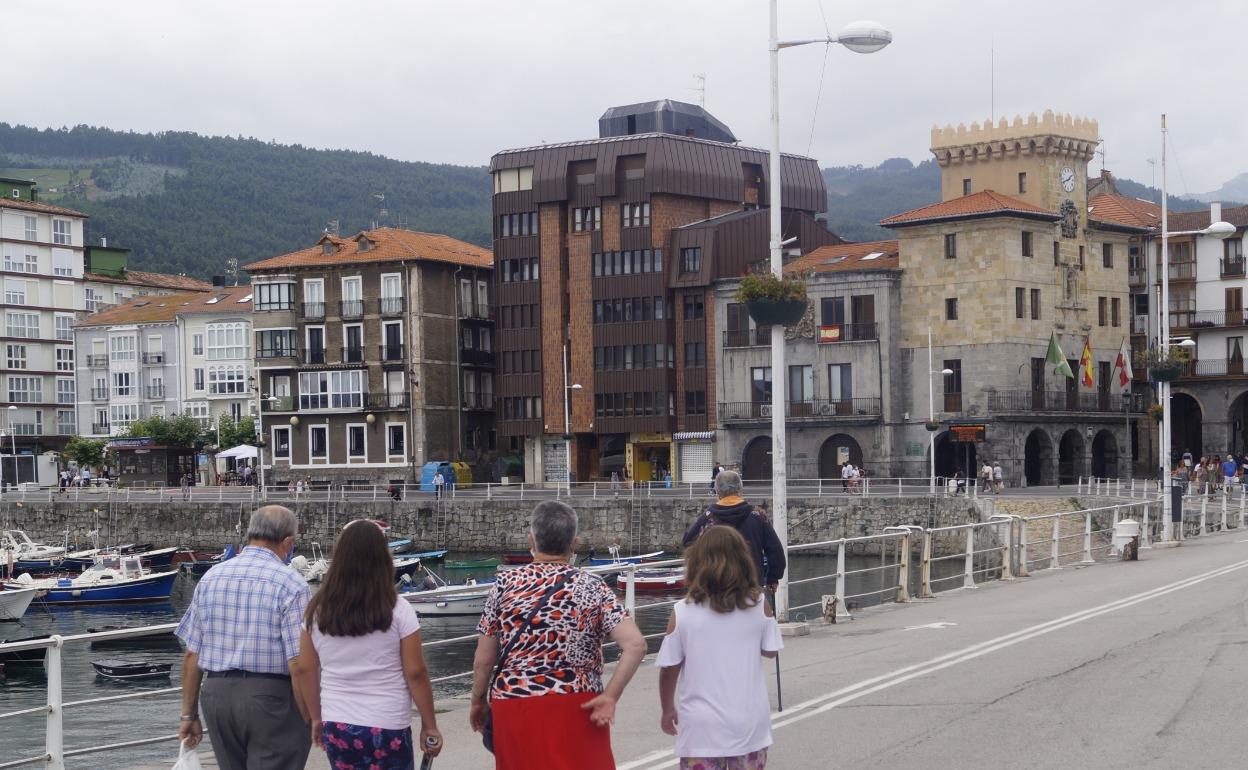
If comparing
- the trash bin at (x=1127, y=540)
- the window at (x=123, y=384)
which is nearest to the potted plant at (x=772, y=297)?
the trash bin at (x=1127, y=540)

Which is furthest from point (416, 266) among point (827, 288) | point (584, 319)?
point (827, 288)

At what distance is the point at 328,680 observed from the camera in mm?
7746

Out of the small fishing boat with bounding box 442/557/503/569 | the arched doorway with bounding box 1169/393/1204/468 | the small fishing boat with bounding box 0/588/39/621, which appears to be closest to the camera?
the small fishing boat with bounding box 0/588/39/621

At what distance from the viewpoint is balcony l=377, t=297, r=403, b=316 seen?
3332 inches

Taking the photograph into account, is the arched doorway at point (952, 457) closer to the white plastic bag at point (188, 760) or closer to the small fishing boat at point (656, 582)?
the small fishing boat at point (656, 582)

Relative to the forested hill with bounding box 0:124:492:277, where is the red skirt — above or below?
below

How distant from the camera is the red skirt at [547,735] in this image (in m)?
7.31

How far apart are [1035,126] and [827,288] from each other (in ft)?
41.4

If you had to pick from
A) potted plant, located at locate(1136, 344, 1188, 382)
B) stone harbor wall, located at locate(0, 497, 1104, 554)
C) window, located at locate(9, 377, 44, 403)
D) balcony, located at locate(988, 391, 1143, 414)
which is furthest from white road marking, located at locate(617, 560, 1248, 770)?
window, located at locate(9, 377, 44, 403)

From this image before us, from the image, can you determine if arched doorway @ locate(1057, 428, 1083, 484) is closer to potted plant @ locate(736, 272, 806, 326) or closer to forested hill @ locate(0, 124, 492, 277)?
potted plant @ locate(736, 272, 806, 326)

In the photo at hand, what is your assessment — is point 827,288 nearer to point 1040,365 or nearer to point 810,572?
point 1040,365

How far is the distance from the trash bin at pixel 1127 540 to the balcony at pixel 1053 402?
39.0 m

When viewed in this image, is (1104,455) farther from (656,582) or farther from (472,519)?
(656,582)

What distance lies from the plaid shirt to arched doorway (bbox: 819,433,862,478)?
215 ft
